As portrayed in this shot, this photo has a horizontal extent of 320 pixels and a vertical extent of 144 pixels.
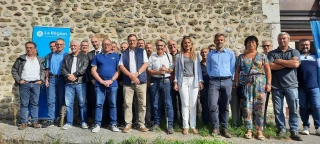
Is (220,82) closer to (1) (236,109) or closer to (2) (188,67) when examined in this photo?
(2) (188,67)

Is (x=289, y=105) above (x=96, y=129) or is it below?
above

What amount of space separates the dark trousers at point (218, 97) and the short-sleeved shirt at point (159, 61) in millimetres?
844

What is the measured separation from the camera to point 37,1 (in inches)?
245

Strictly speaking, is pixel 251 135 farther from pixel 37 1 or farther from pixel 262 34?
pixel 37 1

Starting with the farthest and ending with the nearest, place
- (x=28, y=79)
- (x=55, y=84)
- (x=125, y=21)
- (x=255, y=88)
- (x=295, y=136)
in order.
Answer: (x=125, y=21)
(x=55, y=84)
(x=28, y=79)
(x=295, y=136)
(x=255, y=88)

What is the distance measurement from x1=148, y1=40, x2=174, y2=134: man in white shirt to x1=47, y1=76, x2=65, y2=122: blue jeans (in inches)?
68.9

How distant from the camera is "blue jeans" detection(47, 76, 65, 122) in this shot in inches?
192

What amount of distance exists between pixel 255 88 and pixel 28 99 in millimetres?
4156

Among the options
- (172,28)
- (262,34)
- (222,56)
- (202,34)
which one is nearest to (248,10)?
(262,34)

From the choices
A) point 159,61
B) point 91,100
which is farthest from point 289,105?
point 91,100

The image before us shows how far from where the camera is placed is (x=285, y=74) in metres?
4.39

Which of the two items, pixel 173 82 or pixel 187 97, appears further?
pixel 173 82

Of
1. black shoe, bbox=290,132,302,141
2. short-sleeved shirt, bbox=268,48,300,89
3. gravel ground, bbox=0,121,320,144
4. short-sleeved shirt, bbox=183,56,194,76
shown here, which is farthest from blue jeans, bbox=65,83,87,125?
black shoe, bbox=290,132,302,141

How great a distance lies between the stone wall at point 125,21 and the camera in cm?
605
